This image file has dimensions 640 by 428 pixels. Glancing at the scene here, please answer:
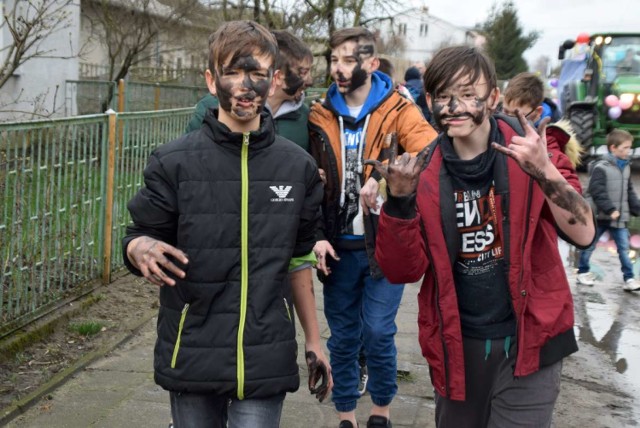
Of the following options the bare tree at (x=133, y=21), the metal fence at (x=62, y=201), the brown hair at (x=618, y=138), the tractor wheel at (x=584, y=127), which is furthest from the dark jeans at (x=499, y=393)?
the tractor wheel at (x=584, y=127)

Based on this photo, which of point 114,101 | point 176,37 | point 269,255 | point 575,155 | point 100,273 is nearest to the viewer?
point 269,255

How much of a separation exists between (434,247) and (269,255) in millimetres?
649

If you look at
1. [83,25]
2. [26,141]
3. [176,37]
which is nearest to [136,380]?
[26,141]

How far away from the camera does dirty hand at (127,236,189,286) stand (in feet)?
8.66

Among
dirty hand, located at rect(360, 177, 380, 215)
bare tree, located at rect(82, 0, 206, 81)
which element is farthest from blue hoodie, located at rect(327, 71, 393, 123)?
bare tree, located at rect(82, 0, 206, 81)

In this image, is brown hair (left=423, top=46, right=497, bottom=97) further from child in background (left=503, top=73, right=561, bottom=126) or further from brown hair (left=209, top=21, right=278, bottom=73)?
child in background (left=503, top=73, right=561, bottom=126)

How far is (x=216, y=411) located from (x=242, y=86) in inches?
44.8

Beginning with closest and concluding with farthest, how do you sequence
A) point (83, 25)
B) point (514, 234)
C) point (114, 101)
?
point (514, 234) < point (114, 101) < point (83, 25)

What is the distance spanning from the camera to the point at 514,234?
307 centimetres

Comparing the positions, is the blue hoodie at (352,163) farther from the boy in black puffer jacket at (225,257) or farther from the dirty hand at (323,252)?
the boy in black puffer jacket at (225,257)

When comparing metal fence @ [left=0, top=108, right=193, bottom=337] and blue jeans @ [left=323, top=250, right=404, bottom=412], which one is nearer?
blue jeans @ [left=323, top=250, right=404, bottom=412]

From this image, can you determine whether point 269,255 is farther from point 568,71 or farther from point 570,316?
point 568,71

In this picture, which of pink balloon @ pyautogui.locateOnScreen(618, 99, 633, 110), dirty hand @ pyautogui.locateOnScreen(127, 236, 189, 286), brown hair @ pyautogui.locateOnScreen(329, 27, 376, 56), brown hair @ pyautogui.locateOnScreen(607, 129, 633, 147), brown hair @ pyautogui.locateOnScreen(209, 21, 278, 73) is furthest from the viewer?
pink balloon @ pyautogui.locateOnScreen(618, 99, 633, 110)

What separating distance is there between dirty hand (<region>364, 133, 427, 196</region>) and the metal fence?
9.88 feet
